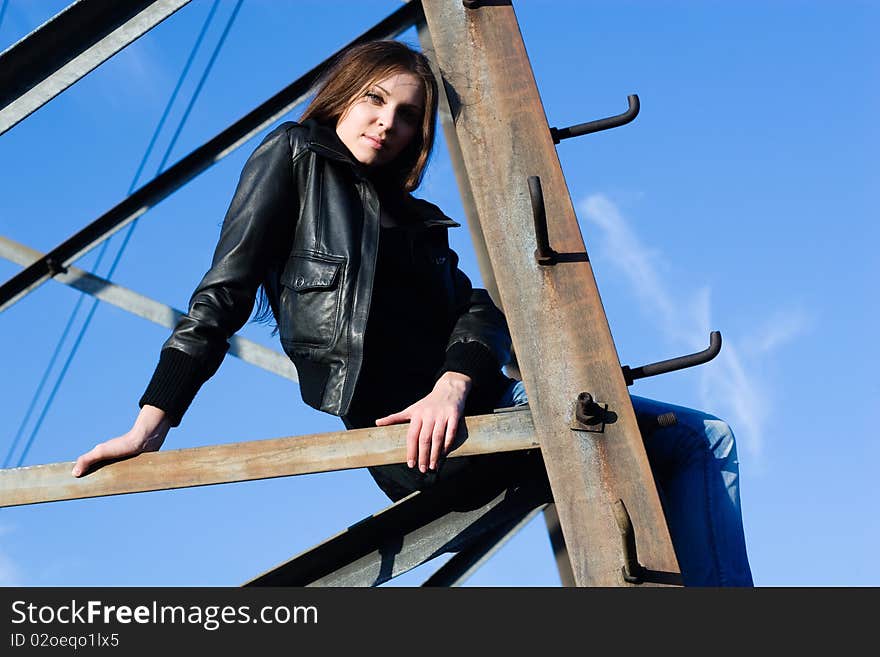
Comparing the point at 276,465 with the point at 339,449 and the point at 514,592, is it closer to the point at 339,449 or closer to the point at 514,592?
the point at 339,449

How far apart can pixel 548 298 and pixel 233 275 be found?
771mm

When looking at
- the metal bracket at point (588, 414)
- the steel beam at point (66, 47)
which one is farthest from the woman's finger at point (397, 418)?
the steel beam at point (66, 47)

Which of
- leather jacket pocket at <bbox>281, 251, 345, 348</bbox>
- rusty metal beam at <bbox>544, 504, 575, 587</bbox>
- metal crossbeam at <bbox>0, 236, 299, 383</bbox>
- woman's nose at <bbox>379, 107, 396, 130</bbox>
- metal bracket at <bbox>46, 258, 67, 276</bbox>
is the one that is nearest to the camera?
leather jacket pocket at <bbox>281, 251, 345, 348</bbox>

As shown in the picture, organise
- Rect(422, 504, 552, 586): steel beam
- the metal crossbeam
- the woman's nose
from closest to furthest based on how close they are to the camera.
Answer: the woman's nose, Rect(422, 504, 552, 586): steel beam, the metal crossbeam

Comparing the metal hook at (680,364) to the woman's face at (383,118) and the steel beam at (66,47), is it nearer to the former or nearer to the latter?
the woman's face at (383,118)

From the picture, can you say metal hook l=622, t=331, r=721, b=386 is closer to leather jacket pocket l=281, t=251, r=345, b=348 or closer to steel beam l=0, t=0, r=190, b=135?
leather jacket pocket l=281, t=251, r=345, b=348

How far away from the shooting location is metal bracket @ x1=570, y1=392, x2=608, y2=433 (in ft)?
8.01

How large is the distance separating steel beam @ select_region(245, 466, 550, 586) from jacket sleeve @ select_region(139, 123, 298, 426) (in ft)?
1.87

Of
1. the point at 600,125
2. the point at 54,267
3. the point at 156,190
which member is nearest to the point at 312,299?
the point at 600,125

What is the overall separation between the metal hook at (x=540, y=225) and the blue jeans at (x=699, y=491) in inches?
16.0

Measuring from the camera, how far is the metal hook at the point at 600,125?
2.79 m

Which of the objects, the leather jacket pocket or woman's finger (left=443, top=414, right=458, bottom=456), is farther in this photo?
the leather jacket pocket

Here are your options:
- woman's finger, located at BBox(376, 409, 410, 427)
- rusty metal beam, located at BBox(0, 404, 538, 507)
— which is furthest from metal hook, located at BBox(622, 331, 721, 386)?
woman's finger, located at BBox(376, 409, 410, 427)

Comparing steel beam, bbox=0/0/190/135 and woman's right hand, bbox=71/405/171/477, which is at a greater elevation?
steel beam, bbox=0/0/190/135
